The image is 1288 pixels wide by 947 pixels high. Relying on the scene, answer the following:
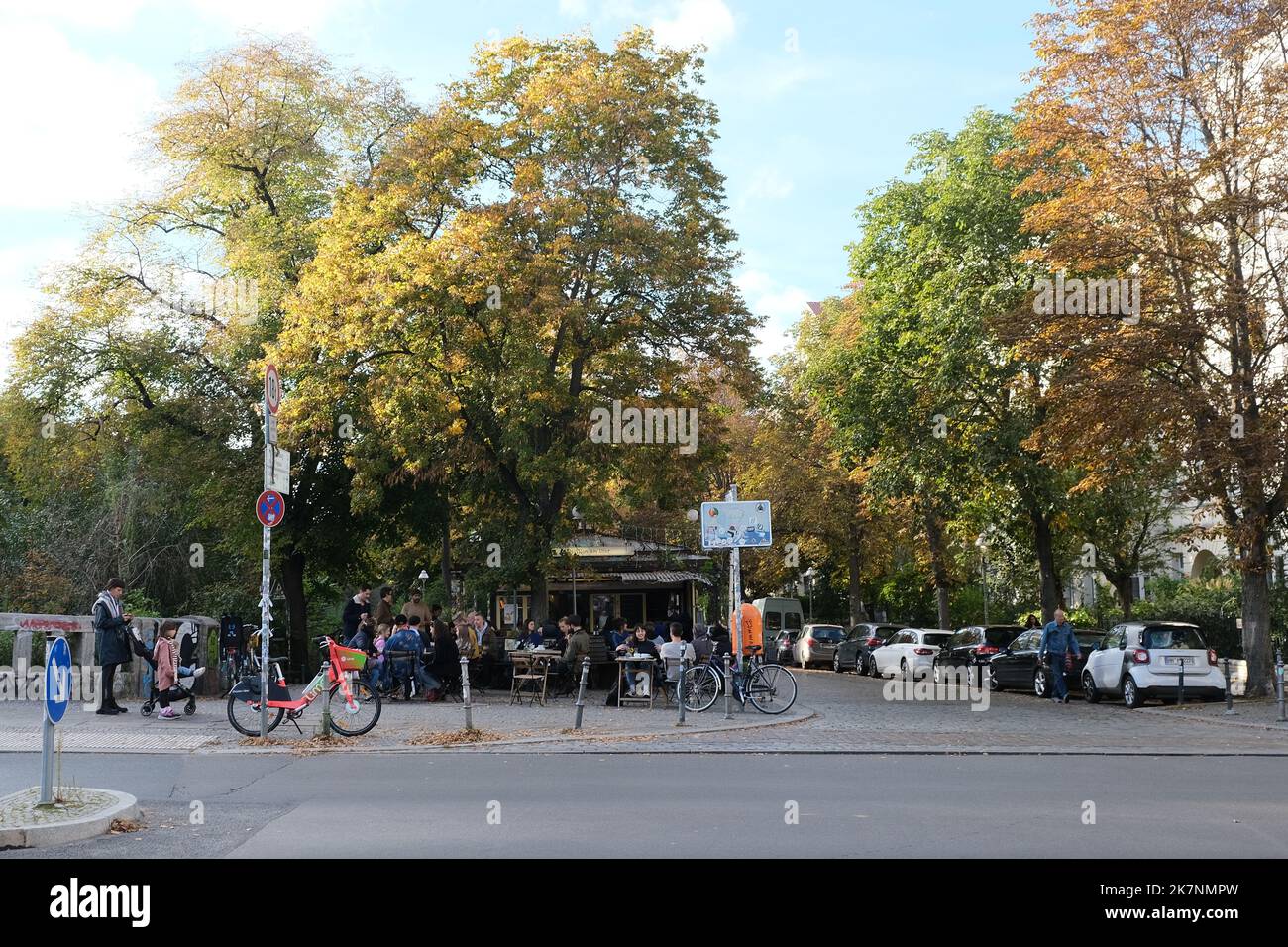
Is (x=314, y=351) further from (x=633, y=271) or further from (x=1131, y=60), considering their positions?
(x=1131, y=60)

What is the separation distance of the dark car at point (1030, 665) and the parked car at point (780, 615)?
947 inches

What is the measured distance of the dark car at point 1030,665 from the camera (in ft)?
86.3

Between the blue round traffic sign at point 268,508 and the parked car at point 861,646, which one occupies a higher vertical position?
the blue round traffic sign at point 268,508

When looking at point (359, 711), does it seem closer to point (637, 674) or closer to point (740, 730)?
point (740, 730)

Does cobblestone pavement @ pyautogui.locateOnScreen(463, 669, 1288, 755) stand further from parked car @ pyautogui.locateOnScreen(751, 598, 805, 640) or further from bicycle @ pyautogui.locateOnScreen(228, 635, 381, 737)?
parked car @ pyautogui.locateOnScreen(751, 598, 805, 640)

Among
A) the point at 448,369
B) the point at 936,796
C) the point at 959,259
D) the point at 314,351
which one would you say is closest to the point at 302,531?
the point at 314,351

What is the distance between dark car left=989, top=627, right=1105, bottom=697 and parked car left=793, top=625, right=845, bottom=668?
15.4 meters

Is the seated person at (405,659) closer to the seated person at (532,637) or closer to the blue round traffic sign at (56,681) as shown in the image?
the seated person at (532,637)

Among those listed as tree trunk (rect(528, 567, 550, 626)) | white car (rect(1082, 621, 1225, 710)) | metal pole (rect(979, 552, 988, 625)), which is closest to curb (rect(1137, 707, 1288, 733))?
white car (rect(1082, 621, 1225, 710))

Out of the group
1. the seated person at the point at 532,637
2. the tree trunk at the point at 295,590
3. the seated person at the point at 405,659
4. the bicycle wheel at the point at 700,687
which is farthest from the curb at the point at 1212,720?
the tree trunk at the point at 295,590

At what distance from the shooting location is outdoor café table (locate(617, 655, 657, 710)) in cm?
2105

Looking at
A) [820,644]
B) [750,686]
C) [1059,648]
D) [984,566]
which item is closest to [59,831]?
[750,686]

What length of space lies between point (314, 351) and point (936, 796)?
20670mm

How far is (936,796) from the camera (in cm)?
1102
